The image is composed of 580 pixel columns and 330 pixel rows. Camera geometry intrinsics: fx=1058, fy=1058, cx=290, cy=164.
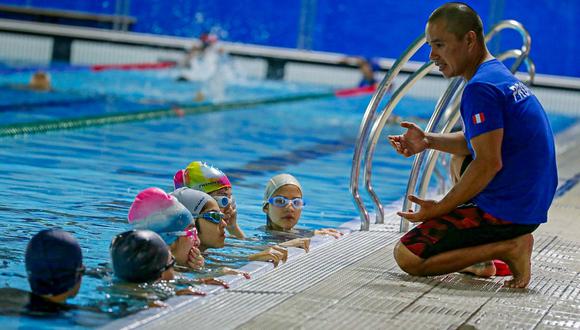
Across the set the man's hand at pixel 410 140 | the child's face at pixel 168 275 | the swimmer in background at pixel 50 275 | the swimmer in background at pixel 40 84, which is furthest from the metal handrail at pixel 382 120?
the swimmer in background at pixel 40 84

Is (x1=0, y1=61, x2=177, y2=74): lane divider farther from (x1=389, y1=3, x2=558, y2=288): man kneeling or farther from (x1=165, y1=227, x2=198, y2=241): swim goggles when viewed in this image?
(x1=389, y1=3, x2=558, y2=288): man kneeling

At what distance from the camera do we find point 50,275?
3277 millimetres

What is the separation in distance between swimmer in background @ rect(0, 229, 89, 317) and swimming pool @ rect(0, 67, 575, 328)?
4.0 inches

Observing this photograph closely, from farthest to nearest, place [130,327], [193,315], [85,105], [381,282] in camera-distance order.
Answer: [85,105] < [381,282] < [193,315] < [130,327]

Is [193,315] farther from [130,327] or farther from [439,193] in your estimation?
[439,193]

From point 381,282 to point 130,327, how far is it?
119 cm

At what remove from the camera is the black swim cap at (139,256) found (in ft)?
11.5

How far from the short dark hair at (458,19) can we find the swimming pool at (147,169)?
1538mm

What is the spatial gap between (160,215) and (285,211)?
1.27 meters

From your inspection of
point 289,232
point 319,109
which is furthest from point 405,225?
point 319,109

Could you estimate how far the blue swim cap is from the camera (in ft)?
10.7

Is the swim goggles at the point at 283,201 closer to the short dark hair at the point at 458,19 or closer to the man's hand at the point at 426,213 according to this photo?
the man's hand at the point at 426,213

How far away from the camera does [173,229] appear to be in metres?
3.94

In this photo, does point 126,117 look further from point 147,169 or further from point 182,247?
point 182,247
